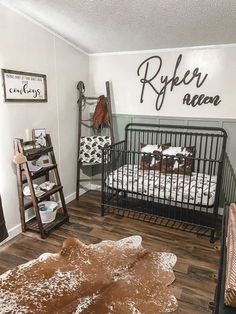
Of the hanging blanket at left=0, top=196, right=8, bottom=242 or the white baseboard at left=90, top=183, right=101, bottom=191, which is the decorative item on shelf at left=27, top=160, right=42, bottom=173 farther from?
the white baseboard at left=90, top=183, right=101, bottom=191

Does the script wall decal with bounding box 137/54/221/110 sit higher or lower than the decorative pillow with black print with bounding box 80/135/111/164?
higher

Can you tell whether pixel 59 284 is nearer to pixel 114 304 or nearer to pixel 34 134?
pixel 114 304

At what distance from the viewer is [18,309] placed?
1638 millimetres

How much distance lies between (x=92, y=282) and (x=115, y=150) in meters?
1.40

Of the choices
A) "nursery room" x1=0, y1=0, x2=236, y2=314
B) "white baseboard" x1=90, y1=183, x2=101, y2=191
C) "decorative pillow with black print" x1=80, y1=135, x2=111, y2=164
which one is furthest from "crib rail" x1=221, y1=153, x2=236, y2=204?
"white baseboard" x1=90, y1=183, x2=101, y2=191

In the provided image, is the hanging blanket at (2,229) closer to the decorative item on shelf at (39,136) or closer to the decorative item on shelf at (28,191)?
the decorative item on shelf at (28,191)

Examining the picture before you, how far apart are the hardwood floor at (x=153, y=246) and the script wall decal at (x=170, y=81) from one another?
154cm

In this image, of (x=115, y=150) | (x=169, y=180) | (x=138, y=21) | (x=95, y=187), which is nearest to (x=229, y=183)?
(x=169, y=180)

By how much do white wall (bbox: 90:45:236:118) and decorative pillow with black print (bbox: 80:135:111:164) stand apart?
481 millimetres

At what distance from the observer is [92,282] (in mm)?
1886

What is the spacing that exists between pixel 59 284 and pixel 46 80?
205 centimetres

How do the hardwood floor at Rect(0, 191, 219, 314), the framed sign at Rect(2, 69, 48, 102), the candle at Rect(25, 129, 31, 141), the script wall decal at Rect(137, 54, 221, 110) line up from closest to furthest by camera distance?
1. the hardwood floor at Rect(0, 191, 219, 314)
2. the framed sign at Rect(2, 69, 48, 102)
3. the candle at Rect(25, 129, 31, 141)
4. the script wall decal at Rect(137, 54, 221, 110)

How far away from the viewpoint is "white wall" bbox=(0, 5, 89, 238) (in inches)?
92.5

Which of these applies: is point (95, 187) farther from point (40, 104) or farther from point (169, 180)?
point (40, 104)
